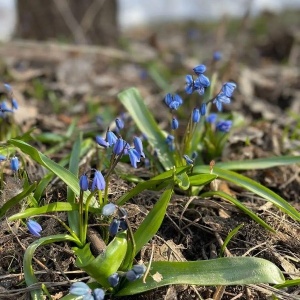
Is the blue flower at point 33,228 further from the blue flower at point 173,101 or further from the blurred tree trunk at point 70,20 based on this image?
the blurred tree trunk at point 70,20

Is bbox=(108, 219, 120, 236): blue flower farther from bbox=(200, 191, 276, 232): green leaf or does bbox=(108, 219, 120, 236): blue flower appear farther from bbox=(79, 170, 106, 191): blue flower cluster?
bbox=(200, 191, 276, 232): green leaf

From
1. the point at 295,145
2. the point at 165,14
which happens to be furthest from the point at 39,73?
the point at 165,14

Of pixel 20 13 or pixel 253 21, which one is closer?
pixel 20 13

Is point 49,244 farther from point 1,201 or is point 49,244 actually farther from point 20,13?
point 20,13

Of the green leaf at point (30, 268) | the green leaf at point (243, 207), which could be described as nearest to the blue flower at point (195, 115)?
the green leaf at point (243, 207)

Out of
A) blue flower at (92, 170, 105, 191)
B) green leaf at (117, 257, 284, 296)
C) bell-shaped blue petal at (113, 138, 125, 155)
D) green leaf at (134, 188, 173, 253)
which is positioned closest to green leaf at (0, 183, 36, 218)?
blue flower at (92, 170, 105, 191)

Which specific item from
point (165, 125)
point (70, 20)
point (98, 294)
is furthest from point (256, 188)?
point (70, 20)
